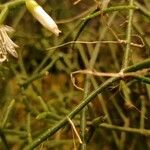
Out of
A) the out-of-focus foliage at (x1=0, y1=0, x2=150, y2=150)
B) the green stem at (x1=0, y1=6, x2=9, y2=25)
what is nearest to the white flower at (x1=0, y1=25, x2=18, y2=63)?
the green stem at (x1=0, y1=6, x2=9, y2=25)

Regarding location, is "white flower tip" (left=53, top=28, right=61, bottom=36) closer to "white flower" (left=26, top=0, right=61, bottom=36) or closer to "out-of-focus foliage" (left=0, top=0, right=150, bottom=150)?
"white flower" (left=26, top=0, right=61, bottom=36)

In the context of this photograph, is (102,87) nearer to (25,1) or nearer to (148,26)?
(25,1)

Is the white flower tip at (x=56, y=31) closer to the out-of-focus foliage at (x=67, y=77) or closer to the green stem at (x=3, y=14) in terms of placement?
the green stem at (x=3, y=14)

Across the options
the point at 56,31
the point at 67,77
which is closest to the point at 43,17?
the point at 56,31

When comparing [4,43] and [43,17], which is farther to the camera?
[4,43]

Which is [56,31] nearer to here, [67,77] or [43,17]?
[43,17]

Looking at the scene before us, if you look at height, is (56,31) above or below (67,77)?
below

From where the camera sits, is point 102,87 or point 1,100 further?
point 1,100

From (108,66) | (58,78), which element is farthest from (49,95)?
(108,66)
